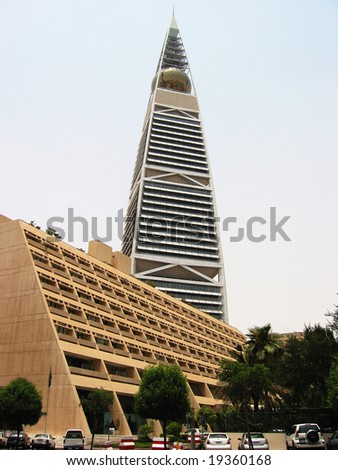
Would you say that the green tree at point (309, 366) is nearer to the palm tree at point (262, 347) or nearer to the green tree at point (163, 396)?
the palm tree at point (262, 347)

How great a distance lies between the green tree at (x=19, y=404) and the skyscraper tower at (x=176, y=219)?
10396 centimetres

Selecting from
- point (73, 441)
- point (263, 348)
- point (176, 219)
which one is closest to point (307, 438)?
point (73, 441)

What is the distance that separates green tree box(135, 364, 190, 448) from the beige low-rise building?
44.0ft

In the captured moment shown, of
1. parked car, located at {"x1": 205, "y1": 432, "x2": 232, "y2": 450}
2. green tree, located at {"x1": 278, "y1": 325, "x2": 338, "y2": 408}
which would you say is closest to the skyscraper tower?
green tree, located at {"x1": 278, "y1": 325, "x2": 338, "y2": 408}

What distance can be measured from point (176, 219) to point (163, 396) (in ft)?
416

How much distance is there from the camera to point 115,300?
230 feet

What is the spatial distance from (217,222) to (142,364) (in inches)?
4163

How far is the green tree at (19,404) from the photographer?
36.4m

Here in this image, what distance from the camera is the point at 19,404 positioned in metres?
36.5

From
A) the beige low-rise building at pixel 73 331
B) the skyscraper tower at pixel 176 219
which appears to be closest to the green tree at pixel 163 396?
the beige low-rise building at pixel 73 331

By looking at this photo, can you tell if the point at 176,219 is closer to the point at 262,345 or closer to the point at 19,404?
the point at 262,345

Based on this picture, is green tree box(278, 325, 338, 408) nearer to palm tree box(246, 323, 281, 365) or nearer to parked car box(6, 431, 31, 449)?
palm tree box(246, 323, 281, 365)

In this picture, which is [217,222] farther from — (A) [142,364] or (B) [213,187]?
(A) [142,364]
